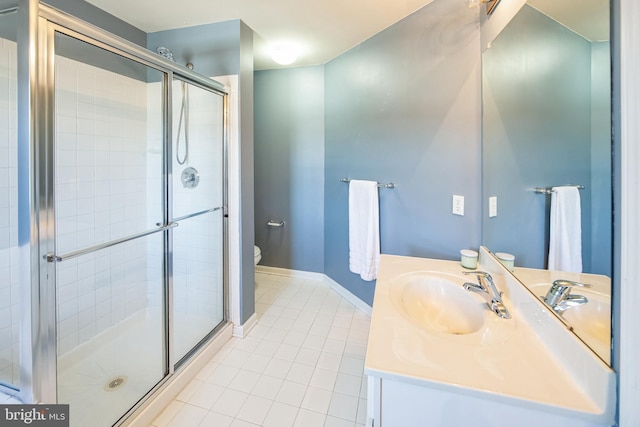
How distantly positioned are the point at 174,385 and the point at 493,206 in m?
2.02

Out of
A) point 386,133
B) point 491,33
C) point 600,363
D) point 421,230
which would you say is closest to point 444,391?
point 600,363

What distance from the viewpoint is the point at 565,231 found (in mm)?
926

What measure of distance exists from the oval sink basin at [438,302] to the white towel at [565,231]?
0.36 metres

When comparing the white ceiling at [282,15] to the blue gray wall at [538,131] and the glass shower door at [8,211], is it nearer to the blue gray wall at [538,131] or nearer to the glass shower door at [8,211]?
the glass shower door at [8,211]

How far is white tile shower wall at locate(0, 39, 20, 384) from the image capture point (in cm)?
136

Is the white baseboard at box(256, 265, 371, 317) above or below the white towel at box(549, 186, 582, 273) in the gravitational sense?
below

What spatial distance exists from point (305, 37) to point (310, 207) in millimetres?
1642

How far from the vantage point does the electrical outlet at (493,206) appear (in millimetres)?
1489

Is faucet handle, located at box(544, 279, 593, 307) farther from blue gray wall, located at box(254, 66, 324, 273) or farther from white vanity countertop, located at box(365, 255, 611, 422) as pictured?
blue gray wall, located at box(254, 66, 324, 273)

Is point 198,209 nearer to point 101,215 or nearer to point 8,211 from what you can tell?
point 101,215

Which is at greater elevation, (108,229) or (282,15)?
(282,15)

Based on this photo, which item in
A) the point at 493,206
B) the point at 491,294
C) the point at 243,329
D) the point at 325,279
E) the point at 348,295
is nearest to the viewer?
the point at 491,294

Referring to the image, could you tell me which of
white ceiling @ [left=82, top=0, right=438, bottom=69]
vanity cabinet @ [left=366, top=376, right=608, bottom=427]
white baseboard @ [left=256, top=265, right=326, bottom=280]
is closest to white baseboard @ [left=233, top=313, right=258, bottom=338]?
white baseboard @ [left=256, top=265, right=326, bottom=280]

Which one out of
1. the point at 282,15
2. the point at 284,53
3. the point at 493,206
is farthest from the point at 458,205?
the point at 284,53
